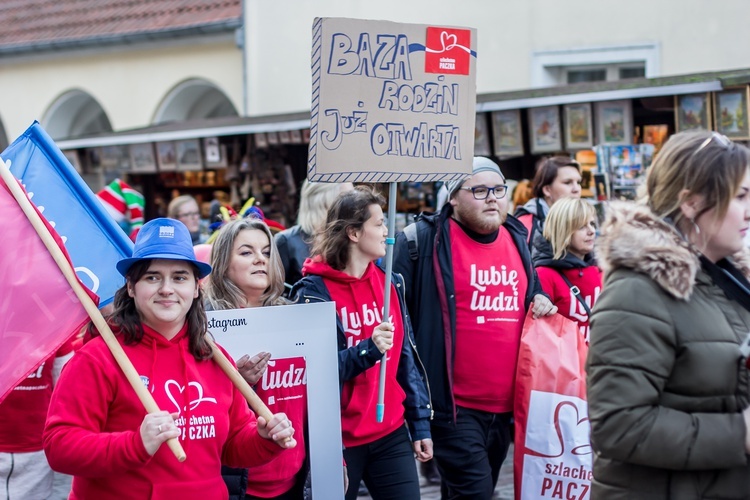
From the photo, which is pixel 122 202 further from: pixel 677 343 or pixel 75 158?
pixel 677 343

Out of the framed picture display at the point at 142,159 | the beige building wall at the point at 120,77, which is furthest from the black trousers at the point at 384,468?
the beige building wall at the point at 120,77

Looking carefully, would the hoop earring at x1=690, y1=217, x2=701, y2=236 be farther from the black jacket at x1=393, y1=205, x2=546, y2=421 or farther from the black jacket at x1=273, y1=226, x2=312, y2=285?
the black jacket at x1=273, y1=226, x2=312, y2=285

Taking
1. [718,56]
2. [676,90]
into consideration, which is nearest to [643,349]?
[676,90]

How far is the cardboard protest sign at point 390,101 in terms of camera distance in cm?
452

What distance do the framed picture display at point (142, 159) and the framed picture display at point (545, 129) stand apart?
5.43 metres

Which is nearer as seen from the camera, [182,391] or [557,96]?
[182,391]

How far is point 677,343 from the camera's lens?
2729mm

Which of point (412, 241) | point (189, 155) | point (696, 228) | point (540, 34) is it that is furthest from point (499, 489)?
point (540, 34)

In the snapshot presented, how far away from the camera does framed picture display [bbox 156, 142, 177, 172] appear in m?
12.8

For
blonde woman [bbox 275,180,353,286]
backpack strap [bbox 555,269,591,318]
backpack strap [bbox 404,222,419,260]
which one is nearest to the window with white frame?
blonde woman [bbox 275,180,353,286]

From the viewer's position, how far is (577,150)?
9.04m

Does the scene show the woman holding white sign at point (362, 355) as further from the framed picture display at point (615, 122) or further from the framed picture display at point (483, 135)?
the framed picture display at point (483, 135)

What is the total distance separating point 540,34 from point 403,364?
8.61 meters

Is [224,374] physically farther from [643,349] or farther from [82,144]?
[82,144]
